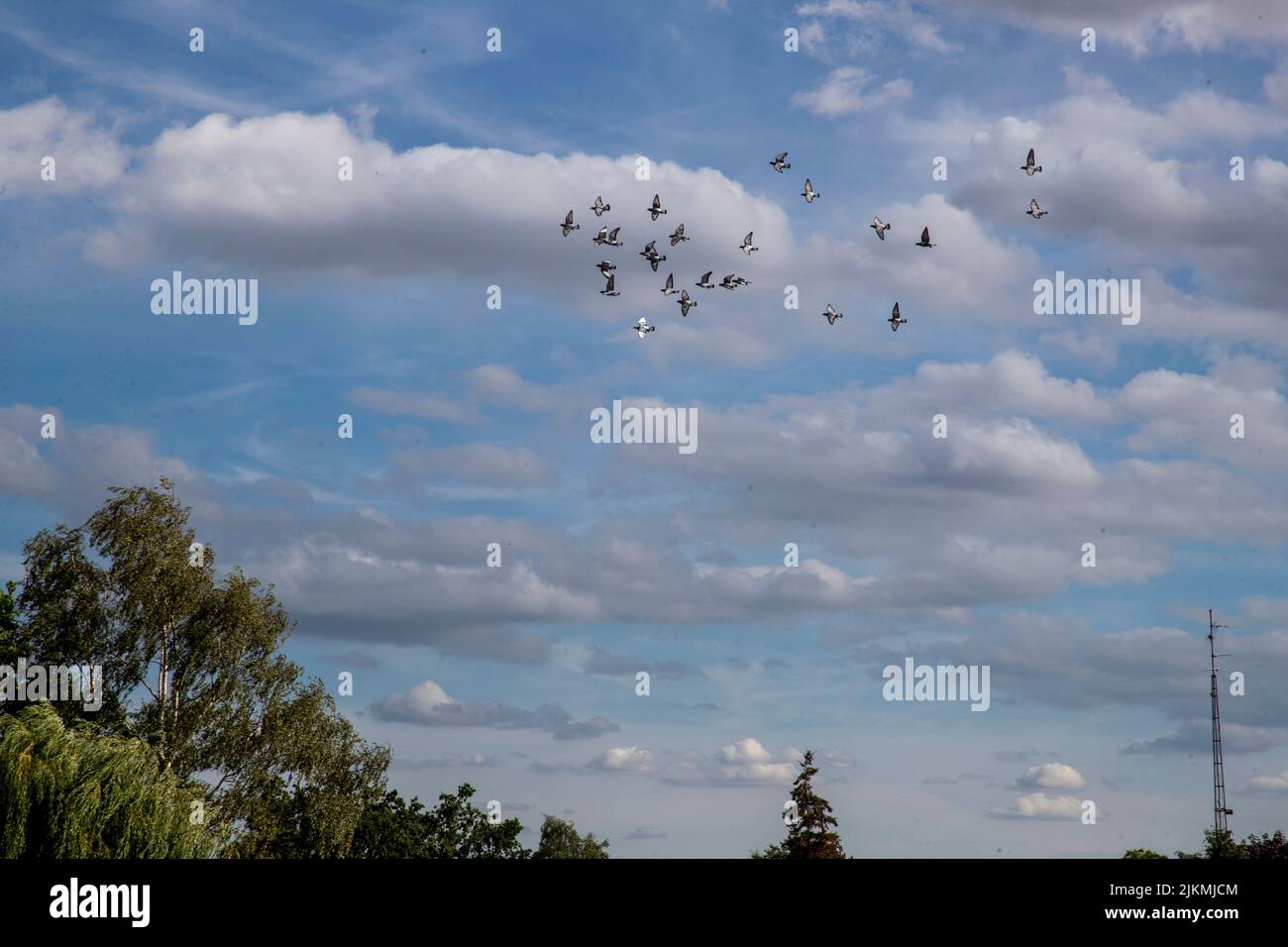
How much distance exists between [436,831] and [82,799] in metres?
67.0

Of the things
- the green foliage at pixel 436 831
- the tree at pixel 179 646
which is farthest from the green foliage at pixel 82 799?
the green foliage at pixel 436 831

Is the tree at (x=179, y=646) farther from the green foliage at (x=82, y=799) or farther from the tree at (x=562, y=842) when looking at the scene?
the tree at (x=562, y=842)

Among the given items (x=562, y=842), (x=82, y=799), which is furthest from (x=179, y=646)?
(x=562, y=842)

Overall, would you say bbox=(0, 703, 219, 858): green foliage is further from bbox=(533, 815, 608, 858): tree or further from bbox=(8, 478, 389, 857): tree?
bbox=(533, 815, 608, 858): tree

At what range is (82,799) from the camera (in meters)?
44.8

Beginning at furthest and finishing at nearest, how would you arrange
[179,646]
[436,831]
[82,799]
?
[436,831] → [179,646] → [82,799]

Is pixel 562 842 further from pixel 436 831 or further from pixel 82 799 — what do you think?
pixel 82 799

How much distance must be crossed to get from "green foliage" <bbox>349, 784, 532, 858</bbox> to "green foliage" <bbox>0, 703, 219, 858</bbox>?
5576 centimetres

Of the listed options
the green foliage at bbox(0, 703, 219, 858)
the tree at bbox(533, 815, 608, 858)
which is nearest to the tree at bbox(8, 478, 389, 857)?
the green foliage at bbox(0, 703, 219, 858)

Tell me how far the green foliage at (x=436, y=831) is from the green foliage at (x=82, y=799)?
5576cm

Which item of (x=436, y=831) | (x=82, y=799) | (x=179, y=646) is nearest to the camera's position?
(x=82, y=799)
